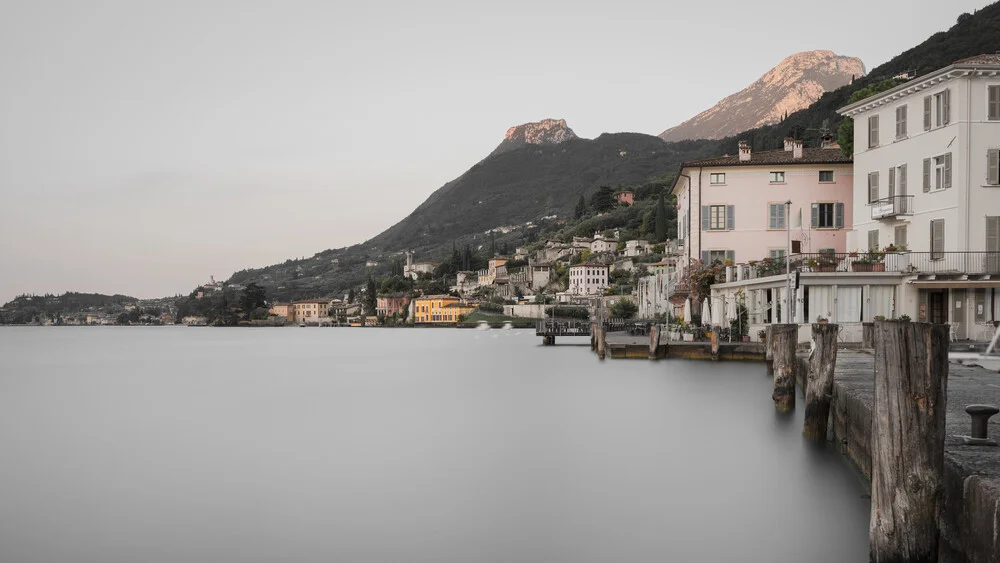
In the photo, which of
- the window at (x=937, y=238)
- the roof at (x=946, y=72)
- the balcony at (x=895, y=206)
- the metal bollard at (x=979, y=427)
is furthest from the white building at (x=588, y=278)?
the metal bollard at (x=979, y=427)

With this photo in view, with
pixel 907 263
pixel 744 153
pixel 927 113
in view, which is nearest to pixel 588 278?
pixel 744 153

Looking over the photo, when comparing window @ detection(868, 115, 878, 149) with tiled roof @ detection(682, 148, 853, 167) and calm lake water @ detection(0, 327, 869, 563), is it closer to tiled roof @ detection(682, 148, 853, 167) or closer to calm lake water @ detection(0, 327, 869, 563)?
tiled roof @ detection(682, 148, 853, 167)

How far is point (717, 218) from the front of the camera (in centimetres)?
4469

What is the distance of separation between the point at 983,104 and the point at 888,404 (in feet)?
103

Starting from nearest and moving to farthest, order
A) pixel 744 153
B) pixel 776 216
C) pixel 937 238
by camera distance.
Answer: pixel 937 238 → pixel 776 216 → pixel 744 153

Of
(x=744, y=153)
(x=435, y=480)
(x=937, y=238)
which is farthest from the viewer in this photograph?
(x=744, y=153)

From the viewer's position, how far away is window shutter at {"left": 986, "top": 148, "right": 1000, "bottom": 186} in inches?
1292

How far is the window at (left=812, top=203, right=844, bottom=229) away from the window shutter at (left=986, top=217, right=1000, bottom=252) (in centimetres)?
1099

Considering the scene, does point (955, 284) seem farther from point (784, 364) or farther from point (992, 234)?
point (784, 364)

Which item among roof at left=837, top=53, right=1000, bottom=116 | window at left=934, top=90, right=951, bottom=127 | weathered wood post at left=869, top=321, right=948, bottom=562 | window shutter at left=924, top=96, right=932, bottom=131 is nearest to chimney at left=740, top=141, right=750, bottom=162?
roof at left=837, top=53, right=1000, bottom=116

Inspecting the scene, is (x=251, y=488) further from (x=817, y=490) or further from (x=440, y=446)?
(x=817, y=490)

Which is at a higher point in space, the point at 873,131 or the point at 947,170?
the point at 873,131

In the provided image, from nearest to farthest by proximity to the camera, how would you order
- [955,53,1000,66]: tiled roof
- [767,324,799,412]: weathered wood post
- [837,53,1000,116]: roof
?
[767,324,799,412]: weathered wood post → [837,53,1000,116]: roof → [955,53,1000,66]: tiled roof

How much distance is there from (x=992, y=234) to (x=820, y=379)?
2280 centimetres
